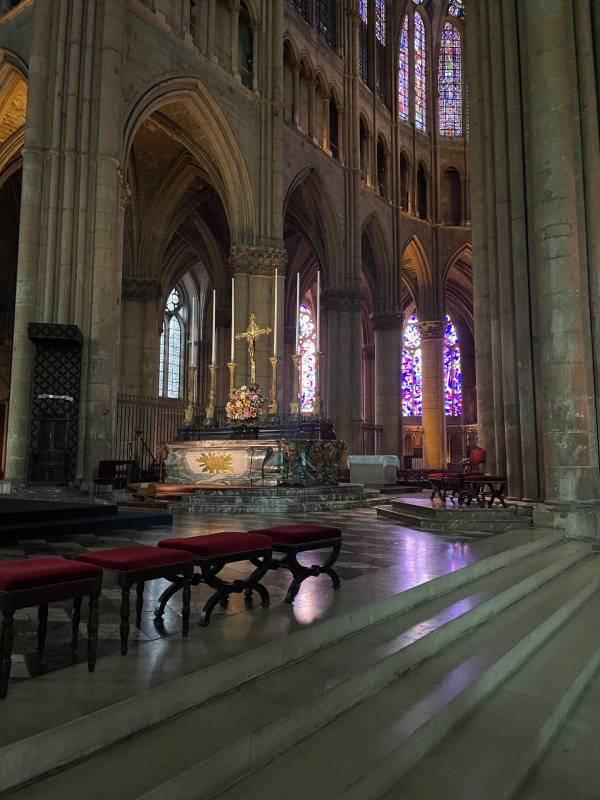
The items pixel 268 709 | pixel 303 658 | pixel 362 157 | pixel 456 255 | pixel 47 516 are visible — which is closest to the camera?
pixel 268 709

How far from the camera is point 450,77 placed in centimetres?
2927

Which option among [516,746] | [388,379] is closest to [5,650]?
[516,746]

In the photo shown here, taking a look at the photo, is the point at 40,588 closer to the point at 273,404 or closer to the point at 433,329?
the point at 273,404

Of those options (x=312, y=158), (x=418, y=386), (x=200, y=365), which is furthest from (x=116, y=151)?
(x=418, y=386)

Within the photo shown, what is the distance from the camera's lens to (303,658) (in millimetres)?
3146

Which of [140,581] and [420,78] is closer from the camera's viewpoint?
[140,581]

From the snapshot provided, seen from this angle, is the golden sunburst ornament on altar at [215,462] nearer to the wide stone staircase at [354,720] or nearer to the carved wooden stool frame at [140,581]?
the wide stone staircase at [354,720]

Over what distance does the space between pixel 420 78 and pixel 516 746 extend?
102ft

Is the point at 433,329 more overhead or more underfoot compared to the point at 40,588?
more overhead

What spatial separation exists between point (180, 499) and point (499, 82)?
8713 mm

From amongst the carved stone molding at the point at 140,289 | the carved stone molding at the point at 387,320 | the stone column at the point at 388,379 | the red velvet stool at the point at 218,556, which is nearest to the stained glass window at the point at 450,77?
the carved stone molding at the point at 387,320

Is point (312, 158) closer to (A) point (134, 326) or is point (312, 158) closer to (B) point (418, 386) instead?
(A) point (134, 326)

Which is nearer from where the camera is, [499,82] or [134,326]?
[499,82]

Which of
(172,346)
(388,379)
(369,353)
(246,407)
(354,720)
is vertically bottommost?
(354,720)
